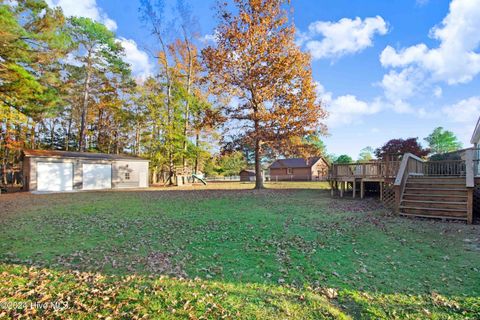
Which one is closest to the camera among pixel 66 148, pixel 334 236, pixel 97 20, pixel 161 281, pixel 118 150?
pixel 161 281

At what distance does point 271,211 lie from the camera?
941cm

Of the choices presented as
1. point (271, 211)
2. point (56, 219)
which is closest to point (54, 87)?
point (56, 219)

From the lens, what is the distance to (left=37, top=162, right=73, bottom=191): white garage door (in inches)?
721

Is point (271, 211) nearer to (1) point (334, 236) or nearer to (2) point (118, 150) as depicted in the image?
(1) point (334, 236)

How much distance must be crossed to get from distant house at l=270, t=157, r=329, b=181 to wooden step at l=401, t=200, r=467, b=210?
30.8 meters

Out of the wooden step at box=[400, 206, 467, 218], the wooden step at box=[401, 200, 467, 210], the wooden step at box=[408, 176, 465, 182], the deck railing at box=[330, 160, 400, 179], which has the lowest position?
the wooden step at box=[400, 206, 467, 218]

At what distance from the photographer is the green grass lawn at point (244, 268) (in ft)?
10.1

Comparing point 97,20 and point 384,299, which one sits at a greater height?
point 97,20

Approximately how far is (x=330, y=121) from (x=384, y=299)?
15.5 m

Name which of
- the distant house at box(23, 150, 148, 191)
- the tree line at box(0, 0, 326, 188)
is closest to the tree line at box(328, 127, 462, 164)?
the tree line at box(0, 0, 326, 188)

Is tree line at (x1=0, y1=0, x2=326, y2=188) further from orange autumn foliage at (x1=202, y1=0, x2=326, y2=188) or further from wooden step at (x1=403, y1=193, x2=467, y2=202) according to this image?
wooden step at (x1=403, y1=193, x2=467, y2=202)

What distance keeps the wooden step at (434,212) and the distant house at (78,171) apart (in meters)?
22.5

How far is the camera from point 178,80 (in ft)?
86.6

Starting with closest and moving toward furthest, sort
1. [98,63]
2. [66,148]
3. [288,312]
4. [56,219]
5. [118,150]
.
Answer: [288,312]
[56,219]
[98,63]
[66,148]
[118,150]
